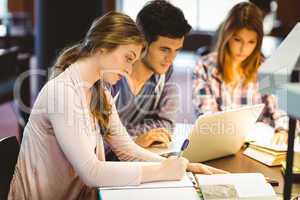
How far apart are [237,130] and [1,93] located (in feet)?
8.64

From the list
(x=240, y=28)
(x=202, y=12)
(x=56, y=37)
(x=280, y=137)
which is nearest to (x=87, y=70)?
(x=280, y=137)

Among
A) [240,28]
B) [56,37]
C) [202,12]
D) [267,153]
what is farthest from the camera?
[202,12]

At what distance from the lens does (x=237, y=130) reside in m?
2.16

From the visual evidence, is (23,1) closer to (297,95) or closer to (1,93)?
(1,93)

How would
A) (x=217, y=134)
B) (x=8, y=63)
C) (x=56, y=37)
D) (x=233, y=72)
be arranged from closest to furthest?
(x=217, y=134), (x=233, y=72), (x=56, y=37), (x=8, y=63)

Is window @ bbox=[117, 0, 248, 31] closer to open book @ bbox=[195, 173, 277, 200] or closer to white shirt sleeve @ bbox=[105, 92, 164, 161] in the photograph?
white shirt sleeve @ bbox=[105, 92, 164, 161]

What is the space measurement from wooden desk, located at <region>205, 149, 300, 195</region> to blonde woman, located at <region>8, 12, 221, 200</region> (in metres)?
0.16

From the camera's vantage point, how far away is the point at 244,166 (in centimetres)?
210

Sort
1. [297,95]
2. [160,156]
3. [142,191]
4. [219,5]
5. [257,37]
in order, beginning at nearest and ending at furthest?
[297,95], [142,191], [160,156], [257,37], [219,5]

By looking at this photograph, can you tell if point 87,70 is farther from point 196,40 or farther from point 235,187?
point 196,40

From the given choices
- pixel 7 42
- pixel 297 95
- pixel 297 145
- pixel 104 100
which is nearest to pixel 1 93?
pixel 7 42

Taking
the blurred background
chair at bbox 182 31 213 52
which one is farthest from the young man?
chair at bbox 182 31 213 52

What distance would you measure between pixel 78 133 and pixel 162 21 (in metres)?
0.81

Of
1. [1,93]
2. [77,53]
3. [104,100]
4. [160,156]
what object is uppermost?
[77,53]
